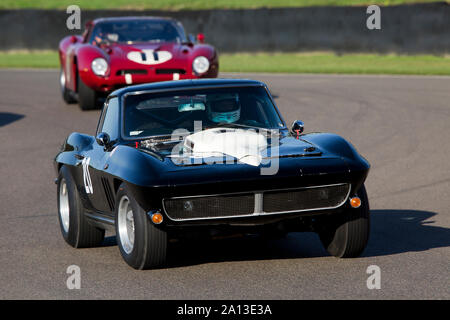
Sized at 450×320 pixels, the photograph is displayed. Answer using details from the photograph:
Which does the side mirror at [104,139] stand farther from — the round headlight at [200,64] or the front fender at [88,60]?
the round headlight at [200,64]

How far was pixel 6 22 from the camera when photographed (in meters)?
29.3

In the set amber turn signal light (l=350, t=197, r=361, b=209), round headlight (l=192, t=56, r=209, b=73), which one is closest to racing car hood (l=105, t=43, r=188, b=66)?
round headlight (l=192, t=56, r=209, b=73)

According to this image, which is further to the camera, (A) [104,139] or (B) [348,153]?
(A) [104,139]

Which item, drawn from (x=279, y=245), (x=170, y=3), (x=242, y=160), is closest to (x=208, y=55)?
(x=279, y=245)

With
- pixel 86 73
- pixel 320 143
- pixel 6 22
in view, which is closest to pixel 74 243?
pixel 320 143

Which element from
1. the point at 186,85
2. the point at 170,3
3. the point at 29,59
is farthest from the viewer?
A: the point at 170,3

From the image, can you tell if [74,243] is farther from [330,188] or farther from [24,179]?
[24,179]

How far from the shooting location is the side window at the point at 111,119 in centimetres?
687

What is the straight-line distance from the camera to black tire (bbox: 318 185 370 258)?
6.02 meters

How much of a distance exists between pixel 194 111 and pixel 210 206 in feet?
4.79

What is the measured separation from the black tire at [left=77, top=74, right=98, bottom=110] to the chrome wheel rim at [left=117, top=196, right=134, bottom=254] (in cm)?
988

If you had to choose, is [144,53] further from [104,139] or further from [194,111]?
[104,139]

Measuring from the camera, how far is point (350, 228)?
602 centimetres

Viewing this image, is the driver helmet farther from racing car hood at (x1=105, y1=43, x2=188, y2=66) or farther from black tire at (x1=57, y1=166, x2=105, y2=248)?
racing car hood at (x1=105, y1=43, x2=188, y2=66)
